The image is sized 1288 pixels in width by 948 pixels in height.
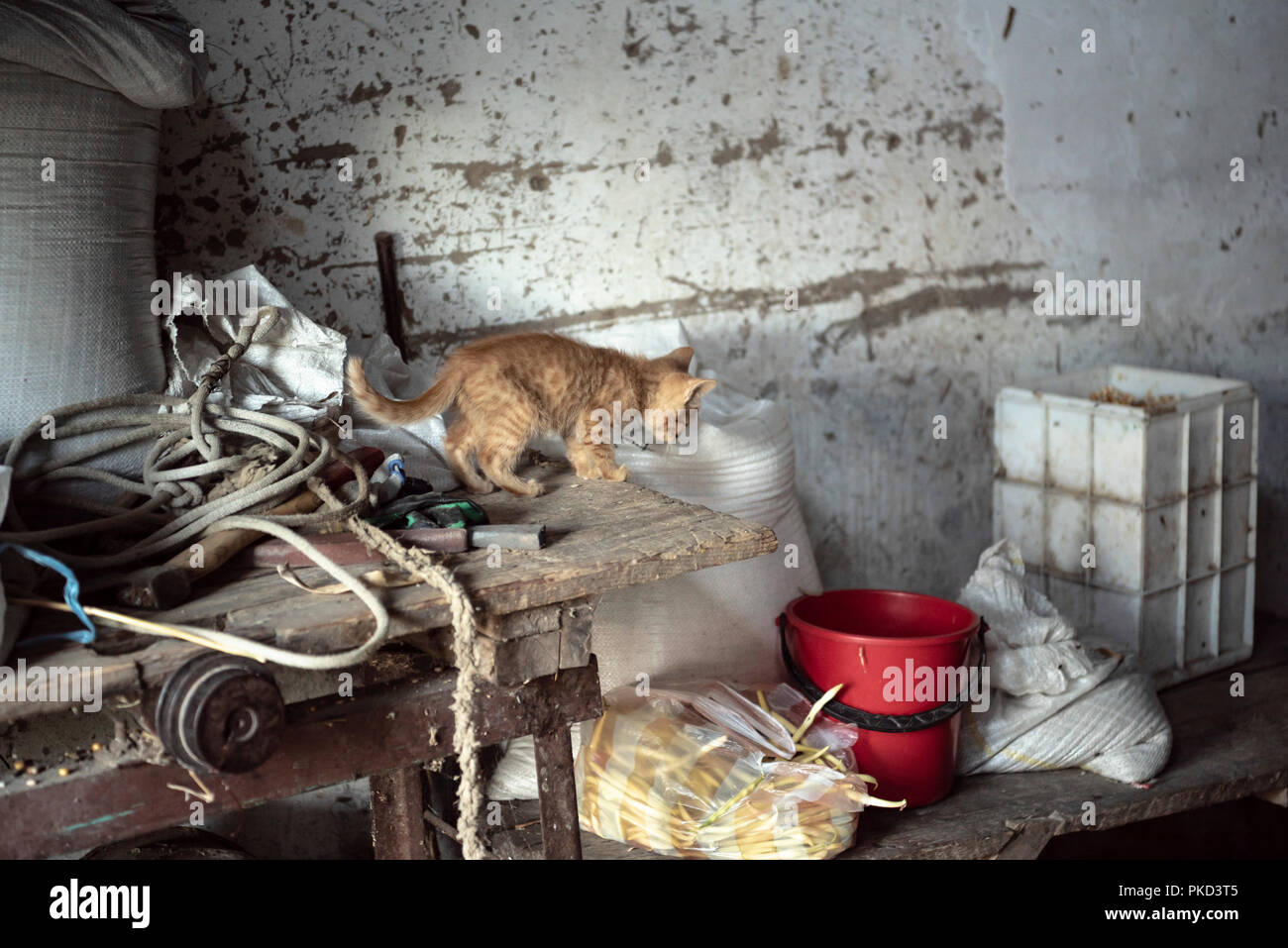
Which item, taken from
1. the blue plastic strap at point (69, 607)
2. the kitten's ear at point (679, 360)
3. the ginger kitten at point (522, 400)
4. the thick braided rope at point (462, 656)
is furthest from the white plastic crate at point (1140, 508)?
the blue plastic strap at point (69, 607)

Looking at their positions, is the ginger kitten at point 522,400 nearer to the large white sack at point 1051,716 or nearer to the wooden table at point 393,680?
the wooden table at point 393,680

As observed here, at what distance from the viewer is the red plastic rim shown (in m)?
2.79

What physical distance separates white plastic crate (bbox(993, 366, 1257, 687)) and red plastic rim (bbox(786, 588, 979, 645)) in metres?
0.71

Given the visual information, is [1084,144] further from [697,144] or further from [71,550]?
[71,550]

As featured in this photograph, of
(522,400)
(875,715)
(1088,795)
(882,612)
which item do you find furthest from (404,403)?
(1088,795)

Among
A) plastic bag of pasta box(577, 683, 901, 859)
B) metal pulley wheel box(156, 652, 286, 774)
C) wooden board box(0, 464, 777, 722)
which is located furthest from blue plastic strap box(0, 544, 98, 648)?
plastic bag of pasta box(577, 683, 901, 859)

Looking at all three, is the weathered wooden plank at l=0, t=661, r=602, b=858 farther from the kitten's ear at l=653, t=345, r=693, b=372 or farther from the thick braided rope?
the kitten's ear at l=653, t=345, r=693, b=372

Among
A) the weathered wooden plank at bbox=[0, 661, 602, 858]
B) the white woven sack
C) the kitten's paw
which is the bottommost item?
the weathered wooden plank at bbox=[0, 661, 602, 858]

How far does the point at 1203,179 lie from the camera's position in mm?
4121

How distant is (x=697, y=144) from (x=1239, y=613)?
7.32 feet

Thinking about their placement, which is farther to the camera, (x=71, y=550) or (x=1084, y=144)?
(x=1084, y=144)

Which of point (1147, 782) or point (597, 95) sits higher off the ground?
point (597, 95)

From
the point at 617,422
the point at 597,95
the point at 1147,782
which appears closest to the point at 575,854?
the point at 617,422

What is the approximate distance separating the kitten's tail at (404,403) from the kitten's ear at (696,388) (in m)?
0.45
